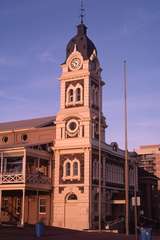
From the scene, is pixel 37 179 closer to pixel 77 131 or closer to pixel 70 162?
pixel 70 162

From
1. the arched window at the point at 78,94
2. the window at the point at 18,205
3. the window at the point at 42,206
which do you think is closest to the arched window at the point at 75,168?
the window at the point at 42,206

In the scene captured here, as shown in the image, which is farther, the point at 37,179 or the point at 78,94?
the point at 78,94

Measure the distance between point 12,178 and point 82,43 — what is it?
730 inches

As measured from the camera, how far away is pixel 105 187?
54.7 m

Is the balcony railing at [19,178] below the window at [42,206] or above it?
above

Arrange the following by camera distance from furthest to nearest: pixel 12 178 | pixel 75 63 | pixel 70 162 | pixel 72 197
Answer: pixel 75 63
pixel 70 162
pixel 72 197
pixel 12 178

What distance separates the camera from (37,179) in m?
50.1

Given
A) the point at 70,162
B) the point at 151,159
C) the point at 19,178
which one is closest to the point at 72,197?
the point at 70,162

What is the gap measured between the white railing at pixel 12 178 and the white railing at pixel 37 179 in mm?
713

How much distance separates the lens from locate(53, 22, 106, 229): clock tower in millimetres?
50875

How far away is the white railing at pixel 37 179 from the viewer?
4838 cm

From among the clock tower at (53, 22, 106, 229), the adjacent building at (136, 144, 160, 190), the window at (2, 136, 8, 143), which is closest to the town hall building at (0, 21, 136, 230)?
the clock tower at (53, 22, 106, 229)

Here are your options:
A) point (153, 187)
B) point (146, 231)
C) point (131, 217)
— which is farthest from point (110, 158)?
point (146, 231)

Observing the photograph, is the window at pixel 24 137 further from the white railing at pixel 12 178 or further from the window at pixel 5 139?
the white railing at pixel 12 178
